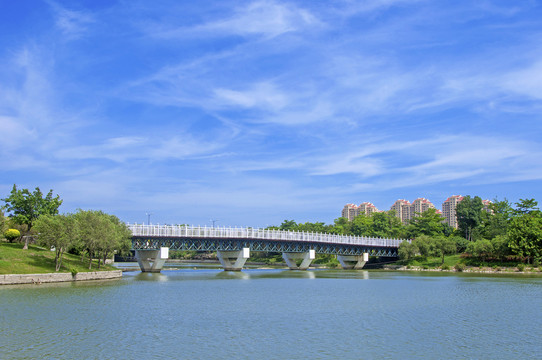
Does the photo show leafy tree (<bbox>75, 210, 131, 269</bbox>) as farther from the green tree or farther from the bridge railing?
the green tree

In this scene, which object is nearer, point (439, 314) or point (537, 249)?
point (439, 314)

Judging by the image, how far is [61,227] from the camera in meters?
66.2

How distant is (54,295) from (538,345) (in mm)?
42682

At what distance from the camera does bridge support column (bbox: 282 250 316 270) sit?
5472 inches

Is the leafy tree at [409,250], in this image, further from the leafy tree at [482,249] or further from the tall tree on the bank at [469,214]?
the tall tree on the bank at [469,214]

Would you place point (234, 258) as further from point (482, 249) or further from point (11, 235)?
point (482, 249)

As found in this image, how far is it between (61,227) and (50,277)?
677cm

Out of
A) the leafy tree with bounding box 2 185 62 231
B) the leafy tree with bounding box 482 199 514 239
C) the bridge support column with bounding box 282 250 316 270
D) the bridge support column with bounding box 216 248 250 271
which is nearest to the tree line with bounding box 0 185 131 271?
the leafy tree with bounding box 2 185 62 231

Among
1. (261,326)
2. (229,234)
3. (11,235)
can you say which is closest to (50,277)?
(11,235)

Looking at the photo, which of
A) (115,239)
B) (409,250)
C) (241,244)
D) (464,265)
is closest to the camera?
(115,239)

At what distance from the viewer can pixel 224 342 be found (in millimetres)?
29422

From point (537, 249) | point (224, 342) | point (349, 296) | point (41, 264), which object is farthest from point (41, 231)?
point (537, 249)

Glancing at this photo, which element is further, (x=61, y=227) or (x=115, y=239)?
(x=115, y=239)

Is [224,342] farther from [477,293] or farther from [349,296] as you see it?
[477,293]
